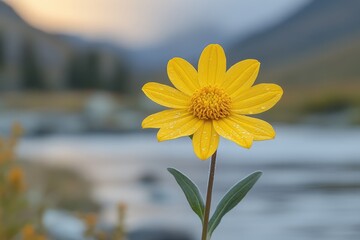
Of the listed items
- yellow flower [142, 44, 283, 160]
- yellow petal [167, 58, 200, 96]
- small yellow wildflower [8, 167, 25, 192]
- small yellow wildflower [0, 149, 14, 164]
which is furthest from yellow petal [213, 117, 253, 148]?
small yellow wildflower [0, 149, 14, 164]

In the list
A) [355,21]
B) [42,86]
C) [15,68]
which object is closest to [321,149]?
[42,86]

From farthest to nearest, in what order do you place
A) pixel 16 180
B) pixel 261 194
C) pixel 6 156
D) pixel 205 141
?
1. pixel 261 194
2. pixel 6 156
3. pixel 16 180
4. pixel 205 141

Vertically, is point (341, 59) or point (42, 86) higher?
point (341, 59)

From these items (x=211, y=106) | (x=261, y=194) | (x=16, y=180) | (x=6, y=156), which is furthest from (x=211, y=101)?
(x=261, y=194)

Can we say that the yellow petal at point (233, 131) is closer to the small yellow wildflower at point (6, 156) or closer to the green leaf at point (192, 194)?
the green leaf at point (192, 194)

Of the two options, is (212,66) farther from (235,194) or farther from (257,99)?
(235,194)

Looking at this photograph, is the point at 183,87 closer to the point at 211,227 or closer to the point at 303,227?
the point at 211,227

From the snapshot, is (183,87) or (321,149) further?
(321,149)

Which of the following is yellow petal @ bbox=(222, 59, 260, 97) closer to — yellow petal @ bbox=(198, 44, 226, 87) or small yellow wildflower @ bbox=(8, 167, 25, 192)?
yellow petal @ bbox=(198, 44, 226, 87)

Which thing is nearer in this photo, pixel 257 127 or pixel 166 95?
pixel 257 127
